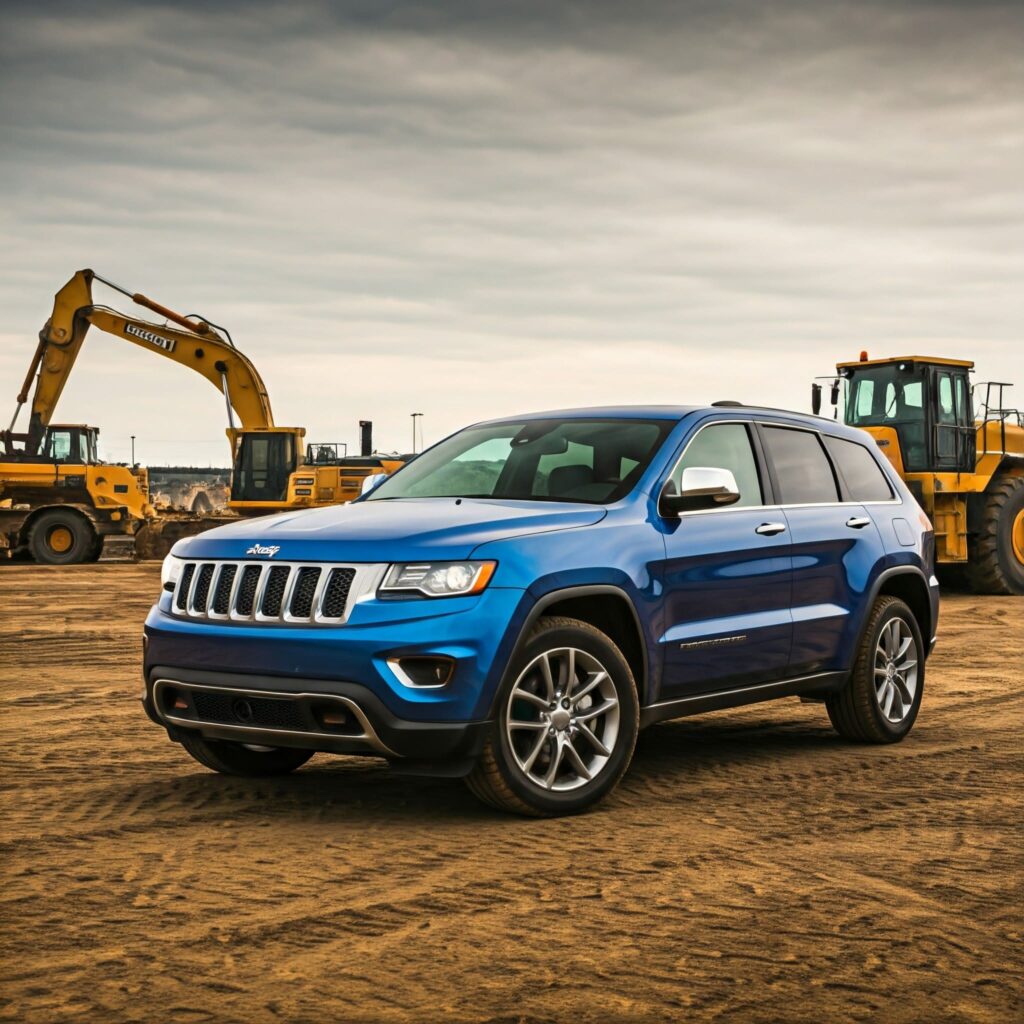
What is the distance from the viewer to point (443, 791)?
7207mm

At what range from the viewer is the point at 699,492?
705cm

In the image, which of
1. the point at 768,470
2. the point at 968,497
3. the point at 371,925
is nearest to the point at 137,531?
the point at 968,497

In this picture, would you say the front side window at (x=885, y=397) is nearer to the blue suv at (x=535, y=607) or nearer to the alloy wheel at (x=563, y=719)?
the blue suv at (x=535, y=607)

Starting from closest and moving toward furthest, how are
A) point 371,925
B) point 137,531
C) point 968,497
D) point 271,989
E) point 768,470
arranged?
point 271,989 → point 371,925 → point 768,470 → point 968,497 → point 137,531

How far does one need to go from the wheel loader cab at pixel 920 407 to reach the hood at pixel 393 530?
50.5 ft

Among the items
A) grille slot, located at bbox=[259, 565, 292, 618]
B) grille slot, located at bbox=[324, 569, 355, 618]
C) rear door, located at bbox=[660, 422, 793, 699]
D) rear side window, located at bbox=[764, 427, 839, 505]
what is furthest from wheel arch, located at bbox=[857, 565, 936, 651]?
grille slot, located at bbox=[259, 565, 292, 618]

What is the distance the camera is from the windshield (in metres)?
7.30

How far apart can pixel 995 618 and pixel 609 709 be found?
42.2 feet

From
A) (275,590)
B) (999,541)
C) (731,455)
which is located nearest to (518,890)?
(275,590)

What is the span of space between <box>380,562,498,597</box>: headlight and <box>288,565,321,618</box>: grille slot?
0.32 meters

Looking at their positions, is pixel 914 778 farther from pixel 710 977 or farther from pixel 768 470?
pixel 710 977

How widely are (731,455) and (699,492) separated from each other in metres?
0.86

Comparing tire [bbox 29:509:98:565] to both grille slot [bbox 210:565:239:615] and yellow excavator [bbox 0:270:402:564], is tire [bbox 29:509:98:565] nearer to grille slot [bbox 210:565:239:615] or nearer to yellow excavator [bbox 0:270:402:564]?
yellow excavator [bbox 0:270:402:564]

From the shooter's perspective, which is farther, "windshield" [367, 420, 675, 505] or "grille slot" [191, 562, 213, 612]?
"windshield" [367, 420, 675, 505]
